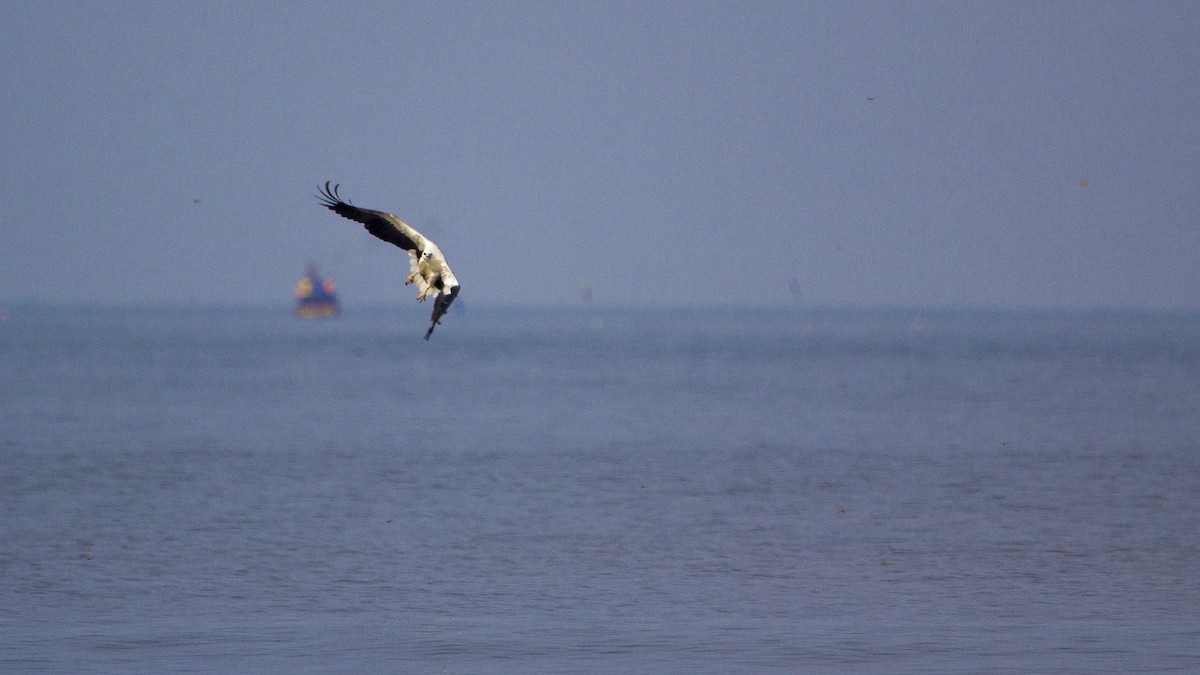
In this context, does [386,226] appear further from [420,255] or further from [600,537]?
[600,537]

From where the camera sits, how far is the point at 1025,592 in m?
17.9

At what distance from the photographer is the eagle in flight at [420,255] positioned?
564 inches

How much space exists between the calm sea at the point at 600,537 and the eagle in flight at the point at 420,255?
3.39 m

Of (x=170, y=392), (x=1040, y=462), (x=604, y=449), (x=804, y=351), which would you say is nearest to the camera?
(x=1040, y=462)

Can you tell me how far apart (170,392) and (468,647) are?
153 feet

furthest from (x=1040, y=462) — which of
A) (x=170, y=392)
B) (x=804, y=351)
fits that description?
(x=804, y=351)

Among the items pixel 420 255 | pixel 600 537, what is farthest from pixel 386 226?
pixel 600 537

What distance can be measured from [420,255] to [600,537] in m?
8.26

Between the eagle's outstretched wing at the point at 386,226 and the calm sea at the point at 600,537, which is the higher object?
the eagle's outstretched wing at the point at 386,226

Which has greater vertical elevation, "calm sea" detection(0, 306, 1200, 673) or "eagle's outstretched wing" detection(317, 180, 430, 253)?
"eagle's outstretched wing" detection(317, 180, 430, 253)

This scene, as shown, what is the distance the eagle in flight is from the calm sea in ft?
11.1

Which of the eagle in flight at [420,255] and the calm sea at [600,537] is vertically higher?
the eagle in flight at [420,255]

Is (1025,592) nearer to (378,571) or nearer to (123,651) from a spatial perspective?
(378,571)

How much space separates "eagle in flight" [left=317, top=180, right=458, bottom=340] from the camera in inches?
564
